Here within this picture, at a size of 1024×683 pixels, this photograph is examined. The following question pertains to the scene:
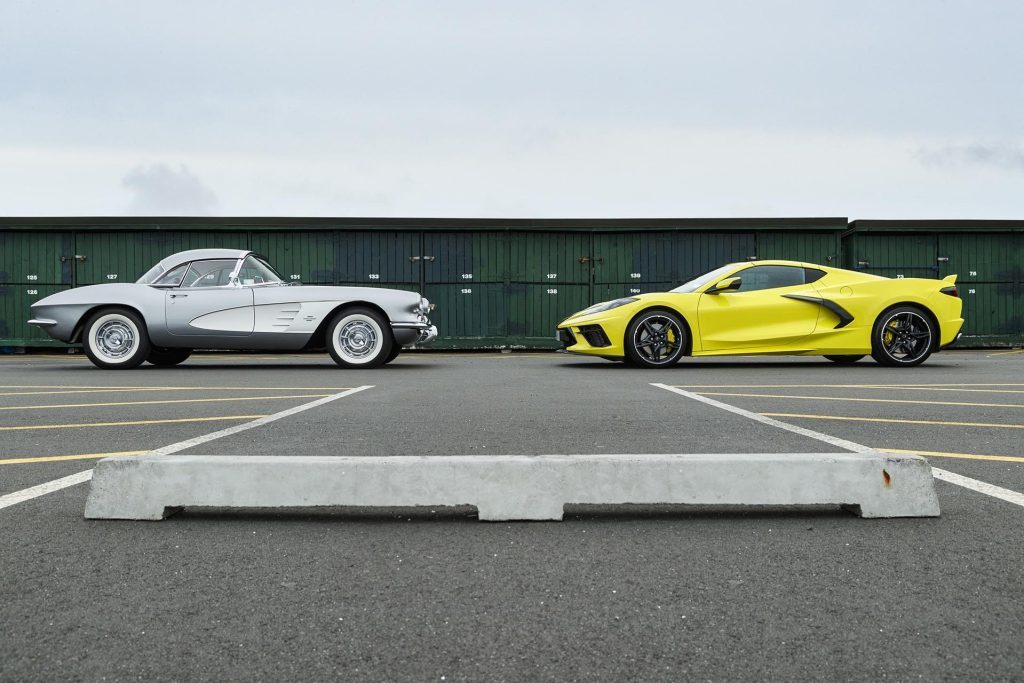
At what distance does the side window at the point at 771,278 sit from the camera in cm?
1035

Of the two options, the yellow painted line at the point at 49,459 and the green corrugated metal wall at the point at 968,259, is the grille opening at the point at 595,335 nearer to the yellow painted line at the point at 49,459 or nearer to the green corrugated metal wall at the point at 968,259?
the yellow painted line at the point at 49,459

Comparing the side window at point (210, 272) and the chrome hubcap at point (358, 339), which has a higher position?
the side window at point (210, 272)

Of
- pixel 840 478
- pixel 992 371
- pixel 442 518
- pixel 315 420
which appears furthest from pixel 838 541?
pixel 992 371

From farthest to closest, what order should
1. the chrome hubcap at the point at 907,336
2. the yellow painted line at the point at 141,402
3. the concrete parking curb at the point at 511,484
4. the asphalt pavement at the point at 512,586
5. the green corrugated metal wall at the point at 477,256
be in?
1. the green corrugated metal wall at the point at 477,256
2. the chrome hubcap at the point at 907,336
3. the yellow painted line at the point at 141,402
4. the concrete parking curb at the point at 511,484
5. the asphalt pavement at the point at 512,586

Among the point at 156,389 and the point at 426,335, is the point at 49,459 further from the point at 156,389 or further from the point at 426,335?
the point at 426,335

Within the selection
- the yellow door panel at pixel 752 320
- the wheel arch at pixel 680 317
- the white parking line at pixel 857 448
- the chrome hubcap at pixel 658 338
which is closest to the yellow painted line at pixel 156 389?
the white parking line at pixel 857 448

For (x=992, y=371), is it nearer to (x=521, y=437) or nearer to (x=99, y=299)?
(x=521, y=437)

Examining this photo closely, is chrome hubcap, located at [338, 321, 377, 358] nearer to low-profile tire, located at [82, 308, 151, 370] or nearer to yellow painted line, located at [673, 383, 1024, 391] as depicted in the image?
low-profile tire, located at [82, 308, 151, 370]

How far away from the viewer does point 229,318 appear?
33.6 feet

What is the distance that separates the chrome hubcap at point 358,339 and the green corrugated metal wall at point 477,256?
248 inches

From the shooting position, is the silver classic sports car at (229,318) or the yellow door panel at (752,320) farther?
the silver classic sports car at (229,318)

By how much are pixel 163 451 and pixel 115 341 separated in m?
7.26

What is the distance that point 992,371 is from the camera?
31.7 feet

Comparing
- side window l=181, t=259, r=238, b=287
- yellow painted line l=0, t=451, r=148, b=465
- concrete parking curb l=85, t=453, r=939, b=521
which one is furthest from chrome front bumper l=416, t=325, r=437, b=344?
concrete parking curb l=85, t=453, r=939, b=521
